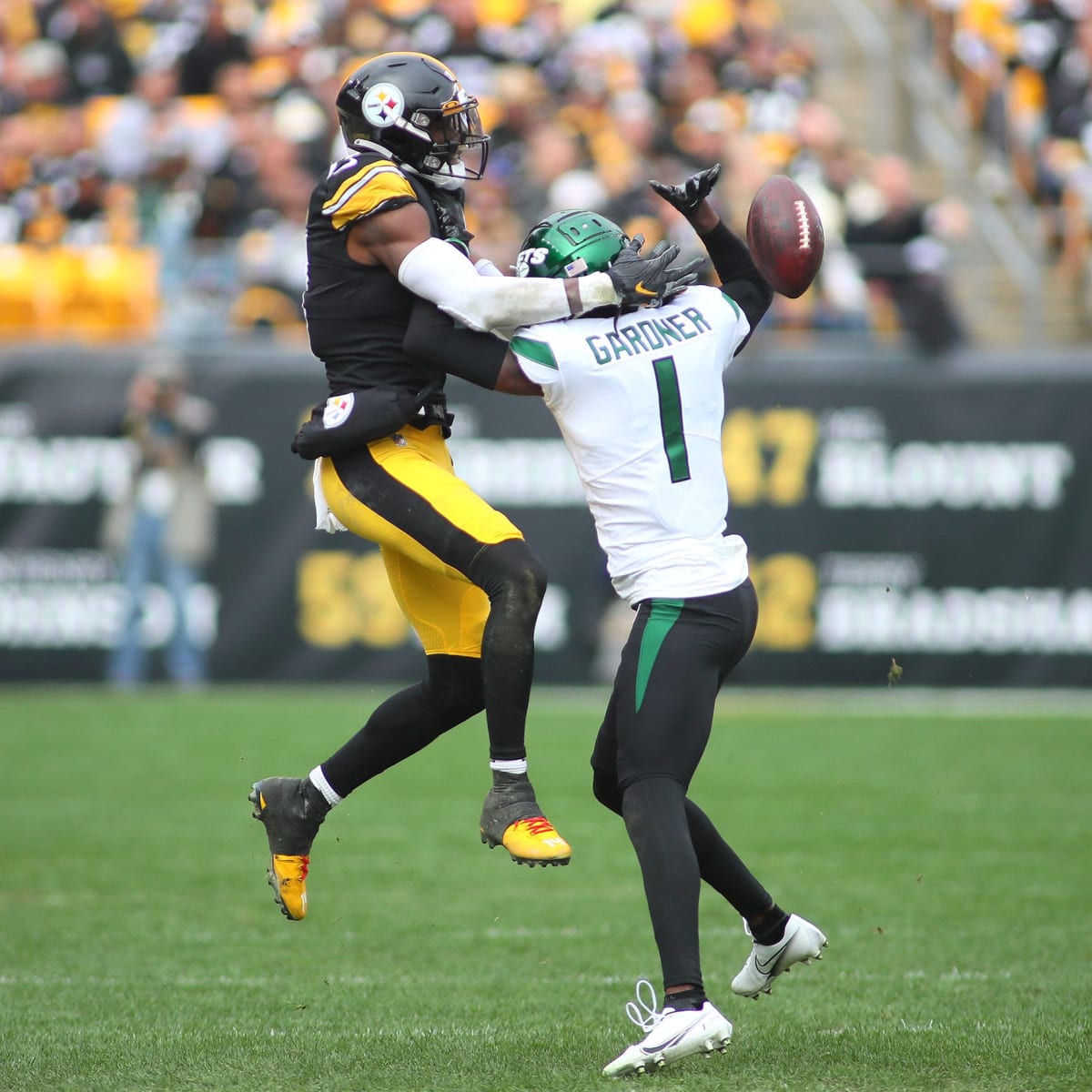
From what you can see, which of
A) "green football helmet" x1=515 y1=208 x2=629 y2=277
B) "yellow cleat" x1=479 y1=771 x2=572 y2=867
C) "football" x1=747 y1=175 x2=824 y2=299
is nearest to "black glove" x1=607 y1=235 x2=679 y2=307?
"green football helmet" x1=515 y1=208 x2=629 y2=277

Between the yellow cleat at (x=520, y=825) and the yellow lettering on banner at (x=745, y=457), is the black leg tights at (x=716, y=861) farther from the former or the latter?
the yellow lettering on banner at (x=745, y=457)

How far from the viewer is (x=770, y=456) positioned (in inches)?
468

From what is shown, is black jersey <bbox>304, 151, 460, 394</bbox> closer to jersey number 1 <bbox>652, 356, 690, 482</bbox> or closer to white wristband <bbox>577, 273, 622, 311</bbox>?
white wristband <bbox>577, 273, 622, 311</bbox>

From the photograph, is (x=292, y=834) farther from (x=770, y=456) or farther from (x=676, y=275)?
(x=770, y=456)

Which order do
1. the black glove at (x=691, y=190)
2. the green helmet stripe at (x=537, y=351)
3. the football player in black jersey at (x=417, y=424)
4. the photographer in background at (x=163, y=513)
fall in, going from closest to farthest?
the green helmet stripe at (x=537, y=351), the football player in black jersey at (x=417, y=424), the black glove at (x=691, y=190), the photographer in background at (x=163, y=513)

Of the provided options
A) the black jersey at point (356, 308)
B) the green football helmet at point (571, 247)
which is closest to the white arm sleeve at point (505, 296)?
the green football helmet at point (571, 247)

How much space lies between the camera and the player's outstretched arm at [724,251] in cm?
443

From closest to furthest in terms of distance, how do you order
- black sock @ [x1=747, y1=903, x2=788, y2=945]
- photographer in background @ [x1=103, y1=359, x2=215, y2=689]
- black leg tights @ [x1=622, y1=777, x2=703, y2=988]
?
black leg tights @ [x1=622, y1=777, x2=703, y2=988] < black sock @ [x1=747, y1=903, x2=788, y2=945] < photographer in background @ [x1=103, y1=359, x2=215, y2=689]

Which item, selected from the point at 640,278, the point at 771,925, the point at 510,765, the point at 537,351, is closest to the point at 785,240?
the point at 640,278

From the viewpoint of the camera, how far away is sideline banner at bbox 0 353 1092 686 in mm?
11812

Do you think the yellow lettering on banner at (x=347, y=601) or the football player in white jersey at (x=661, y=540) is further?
the yellow lettering on banner at (x=347, y=601)

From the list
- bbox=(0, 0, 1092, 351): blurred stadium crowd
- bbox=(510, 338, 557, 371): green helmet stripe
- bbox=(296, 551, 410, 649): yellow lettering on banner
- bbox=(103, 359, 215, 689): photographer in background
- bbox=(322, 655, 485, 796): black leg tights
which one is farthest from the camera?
bbox=(0, 0, 1092, 351): blurred stadium crowd

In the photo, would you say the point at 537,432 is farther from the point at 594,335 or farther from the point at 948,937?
the point at 594,335

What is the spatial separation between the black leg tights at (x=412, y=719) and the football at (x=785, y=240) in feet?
4.10
